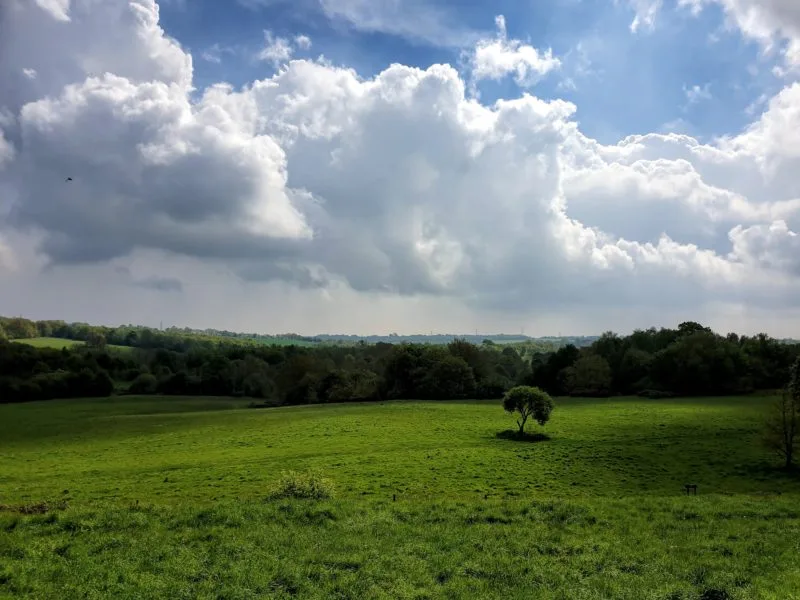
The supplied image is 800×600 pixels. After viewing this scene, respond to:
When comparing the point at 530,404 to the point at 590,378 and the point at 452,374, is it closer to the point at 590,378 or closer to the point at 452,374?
the point at 452,374

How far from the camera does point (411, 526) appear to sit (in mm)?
17766

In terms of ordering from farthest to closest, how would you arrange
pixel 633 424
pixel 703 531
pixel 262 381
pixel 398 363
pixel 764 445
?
pixel 262 381
pixel 398 363
pixel 633 424
pixel 764 445
pixel 703 531

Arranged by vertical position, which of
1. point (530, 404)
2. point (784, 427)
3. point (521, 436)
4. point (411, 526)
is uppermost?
point (784, 427)

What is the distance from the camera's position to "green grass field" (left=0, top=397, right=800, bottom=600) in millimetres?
13031

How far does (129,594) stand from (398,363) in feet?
277

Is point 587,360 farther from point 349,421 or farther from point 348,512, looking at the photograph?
point 348,512

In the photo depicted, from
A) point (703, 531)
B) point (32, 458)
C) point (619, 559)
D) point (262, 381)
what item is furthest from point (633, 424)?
point (262, 381)

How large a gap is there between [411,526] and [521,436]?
1304 inches

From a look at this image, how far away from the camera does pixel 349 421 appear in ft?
196

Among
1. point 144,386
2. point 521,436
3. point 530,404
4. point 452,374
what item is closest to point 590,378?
point 452,374

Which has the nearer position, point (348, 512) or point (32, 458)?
point (348, 512)

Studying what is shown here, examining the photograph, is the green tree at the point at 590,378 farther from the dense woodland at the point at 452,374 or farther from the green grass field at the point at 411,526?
the green grass field at the point at 411,526

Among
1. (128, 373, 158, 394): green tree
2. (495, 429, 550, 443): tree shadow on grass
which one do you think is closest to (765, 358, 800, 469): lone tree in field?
(495, 429, 550, 443): tree shadow on grass

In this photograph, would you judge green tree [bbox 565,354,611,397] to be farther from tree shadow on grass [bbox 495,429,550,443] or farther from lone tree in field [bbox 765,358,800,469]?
lone tree in field [bbox 765,358,800,469]
